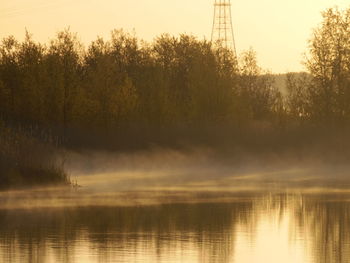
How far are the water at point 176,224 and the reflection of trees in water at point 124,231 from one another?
0.02 m

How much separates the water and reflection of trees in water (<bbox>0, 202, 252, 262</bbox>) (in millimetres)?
19

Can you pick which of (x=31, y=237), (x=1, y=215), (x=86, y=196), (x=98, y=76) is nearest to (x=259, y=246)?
(x=31, y=237)

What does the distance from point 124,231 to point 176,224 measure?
193 cm

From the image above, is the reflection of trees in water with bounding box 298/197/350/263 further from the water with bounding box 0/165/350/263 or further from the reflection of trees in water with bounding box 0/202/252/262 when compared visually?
the reflection of trees in water with bounding box 0/202/252/262

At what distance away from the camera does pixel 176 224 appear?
87.3ft

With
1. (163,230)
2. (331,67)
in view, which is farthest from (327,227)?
(331,67)

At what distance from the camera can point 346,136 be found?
64.8m

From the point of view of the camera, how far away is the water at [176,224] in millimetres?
21188

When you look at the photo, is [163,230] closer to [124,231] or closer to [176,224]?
[124,231]

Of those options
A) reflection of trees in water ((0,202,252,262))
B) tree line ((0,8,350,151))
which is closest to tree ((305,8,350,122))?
tree line ((0,8,350,151))

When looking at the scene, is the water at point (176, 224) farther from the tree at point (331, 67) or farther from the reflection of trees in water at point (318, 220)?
the tree at point (331, 67)

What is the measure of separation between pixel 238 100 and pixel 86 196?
3694 cm

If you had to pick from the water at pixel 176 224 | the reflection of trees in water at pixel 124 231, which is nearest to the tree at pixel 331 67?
the water at pixel 176 224

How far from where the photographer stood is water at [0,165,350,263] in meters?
21.2
